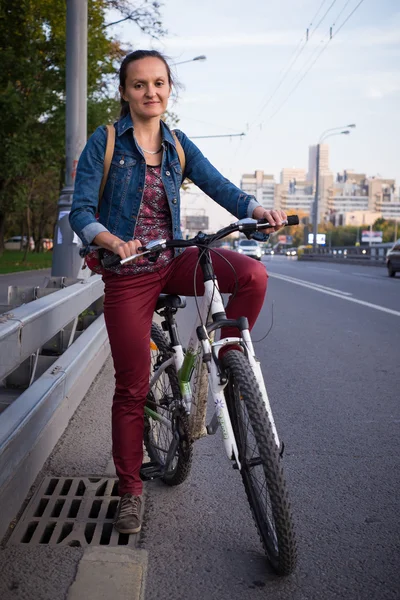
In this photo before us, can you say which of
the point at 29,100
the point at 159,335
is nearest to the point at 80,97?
the point at 159,335

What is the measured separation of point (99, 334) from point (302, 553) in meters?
4.07

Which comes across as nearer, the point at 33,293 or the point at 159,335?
the point at 159,335

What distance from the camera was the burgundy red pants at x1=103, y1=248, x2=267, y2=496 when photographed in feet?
11.5

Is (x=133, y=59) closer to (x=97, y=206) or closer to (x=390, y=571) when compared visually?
(x=97, y=206)

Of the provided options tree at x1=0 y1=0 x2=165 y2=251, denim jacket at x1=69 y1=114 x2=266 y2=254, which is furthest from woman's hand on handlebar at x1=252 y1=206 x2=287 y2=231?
tree at x1=0 y1=0 x2=165 y2=251

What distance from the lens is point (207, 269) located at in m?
3.40

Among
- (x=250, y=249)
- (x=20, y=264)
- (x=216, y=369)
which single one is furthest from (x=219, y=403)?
(x=250, y=249)

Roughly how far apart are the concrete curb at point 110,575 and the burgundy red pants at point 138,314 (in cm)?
49

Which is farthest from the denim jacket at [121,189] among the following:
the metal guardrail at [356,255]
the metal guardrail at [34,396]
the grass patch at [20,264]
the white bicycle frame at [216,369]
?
the metal guardrail at [356,255]

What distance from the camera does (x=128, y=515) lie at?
353 centimetres

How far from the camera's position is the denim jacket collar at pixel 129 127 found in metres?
3.57

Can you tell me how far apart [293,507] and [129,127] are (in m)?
1.83

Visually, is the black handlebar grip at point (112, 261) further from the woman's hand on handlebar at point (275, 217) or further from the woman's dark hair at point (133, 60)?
the woman's dark hair at point (133, 60)

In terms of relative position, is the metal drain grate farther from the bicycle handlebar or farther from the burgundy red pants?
the bicycle handlebar
